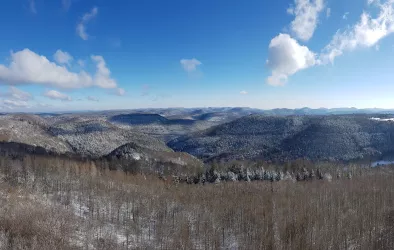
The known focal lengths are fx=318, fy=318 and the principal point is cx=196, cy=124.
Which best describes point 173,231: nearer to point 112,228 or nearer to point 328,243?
point 112,228

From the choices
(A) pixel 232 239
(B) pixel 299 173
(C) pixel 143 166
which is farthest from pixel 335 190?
(C) pixel 143 166

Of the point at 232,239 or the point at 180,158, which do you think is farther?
the point at 180,158

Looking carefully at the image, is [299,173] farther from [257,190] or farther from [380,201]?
[380,201]

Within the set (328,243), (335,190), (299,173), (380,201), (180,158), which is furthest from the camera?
(180,158)

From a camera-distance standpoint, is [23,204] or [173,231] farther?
[173,231]

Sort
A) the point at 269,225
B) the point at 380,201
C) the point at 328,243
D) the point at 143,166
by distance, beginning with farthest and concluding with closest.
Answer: the point at 143,166
the point at 380,201
the point at 269,225
the point at 328,243

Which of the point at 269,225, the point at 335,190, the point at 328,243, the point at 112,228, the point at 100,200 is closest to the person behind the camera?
the point at 328,243

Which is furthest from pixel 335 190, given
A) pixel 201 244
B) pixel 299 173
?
pixel 201 244

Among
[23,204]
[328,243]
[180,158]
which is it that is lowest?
[180,158]

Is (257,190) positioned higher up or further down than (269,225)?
further down
